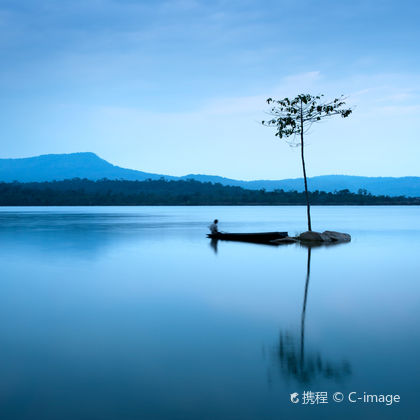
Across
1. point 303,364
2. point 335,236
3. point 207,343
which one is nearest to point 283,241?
point 335,236

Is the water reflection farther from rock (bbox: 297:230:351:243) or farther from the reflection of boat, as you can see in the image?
rock (bbox: 297:230:351:243)

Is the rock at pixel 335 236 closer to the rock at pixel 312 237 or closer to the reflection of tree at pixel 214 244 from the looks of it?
the rock at pixel 312 237

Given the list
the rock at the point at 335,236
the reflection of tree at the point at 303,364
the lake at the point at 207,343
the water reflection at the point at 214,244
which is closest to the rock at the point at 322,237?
the rock at the point at 335,236

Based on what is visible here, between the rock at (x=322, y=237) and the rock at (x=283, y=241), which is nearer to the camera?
the rock at (x=283, y=241)

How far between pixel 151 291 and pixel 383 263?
10864mm

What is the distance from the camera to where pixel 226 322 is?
970 cm

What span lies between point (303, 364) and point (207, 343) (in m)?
1.76

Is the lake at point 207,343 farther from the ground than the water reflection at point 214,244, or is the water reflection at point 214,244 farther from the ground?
the lake at point 207,343

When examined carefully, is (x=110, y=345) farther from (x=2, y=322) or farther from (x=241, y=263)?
(x=241, y=263)

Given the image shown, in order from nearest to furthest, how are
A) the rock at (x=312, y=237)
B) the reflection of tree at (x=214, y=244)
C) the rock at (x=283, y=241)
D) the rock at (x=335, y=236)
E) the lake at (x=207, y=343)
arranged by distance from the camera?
the lake at (x=207, y=343) < the reflection of tree at (x=214, y=244) < the rock at (x=283, y=241) < the rock at (x=312, y=237) < the rock at (x=335, y=236)

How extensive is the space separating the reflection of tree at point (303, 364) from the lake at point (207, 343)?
3 centimetres

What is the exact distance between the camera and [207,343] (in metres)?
8.11

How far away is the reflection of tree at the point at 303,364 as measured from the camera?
256 inches

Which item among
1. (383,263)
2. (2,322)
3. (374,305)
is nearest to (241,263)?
(383,263)
